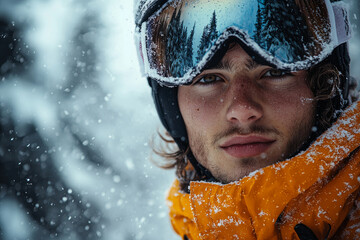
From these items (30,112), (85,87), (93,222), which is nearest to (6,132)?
(30,112)

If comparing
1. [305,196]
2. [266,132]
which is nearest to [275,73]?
[266,132]

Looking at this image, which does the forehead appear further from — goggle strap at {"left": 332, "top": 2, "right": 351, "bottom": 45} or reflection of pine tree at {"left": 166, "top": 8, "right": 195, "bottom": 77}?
goggle strap at {"left": 332, "top": 2, "right": 351, "bottom": 45}

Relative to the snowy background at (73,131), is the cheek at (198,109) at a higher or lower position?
higher

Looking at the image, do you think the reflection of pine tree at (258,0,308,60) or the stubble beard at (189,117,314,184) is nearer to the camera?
the reflection of pine tree at (258,0,308,60)

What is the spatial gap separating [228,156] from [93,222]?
523cm

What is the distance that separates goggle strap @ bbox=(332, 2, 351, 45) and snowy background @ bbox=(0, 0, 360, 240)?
128 inches

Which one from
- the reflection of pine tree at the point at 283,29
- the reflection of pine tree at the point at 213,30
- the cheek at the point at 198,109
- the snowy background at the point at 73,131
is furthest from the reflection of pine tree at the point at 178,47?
the snowy background at the point at 73,131

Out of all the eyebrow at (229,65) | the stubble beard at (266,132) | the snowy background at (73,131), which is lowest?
the snowy background at (73,131)

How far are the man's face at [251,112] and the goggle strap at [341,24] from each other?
0.28m

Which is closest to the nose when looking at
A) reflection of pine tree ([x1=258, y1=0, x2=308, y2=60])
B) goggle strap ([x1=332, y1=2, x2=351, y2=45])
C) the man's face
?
the man's face

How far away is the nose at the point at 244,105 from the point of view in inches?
62.3

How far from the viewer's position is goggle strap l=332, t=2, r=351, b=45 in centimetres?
172

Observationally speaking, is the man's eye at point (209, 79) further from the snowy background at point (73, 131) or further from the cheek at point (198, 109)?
the snowy background at point (73, 131)

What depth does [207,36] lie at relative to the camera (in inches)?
64.6
